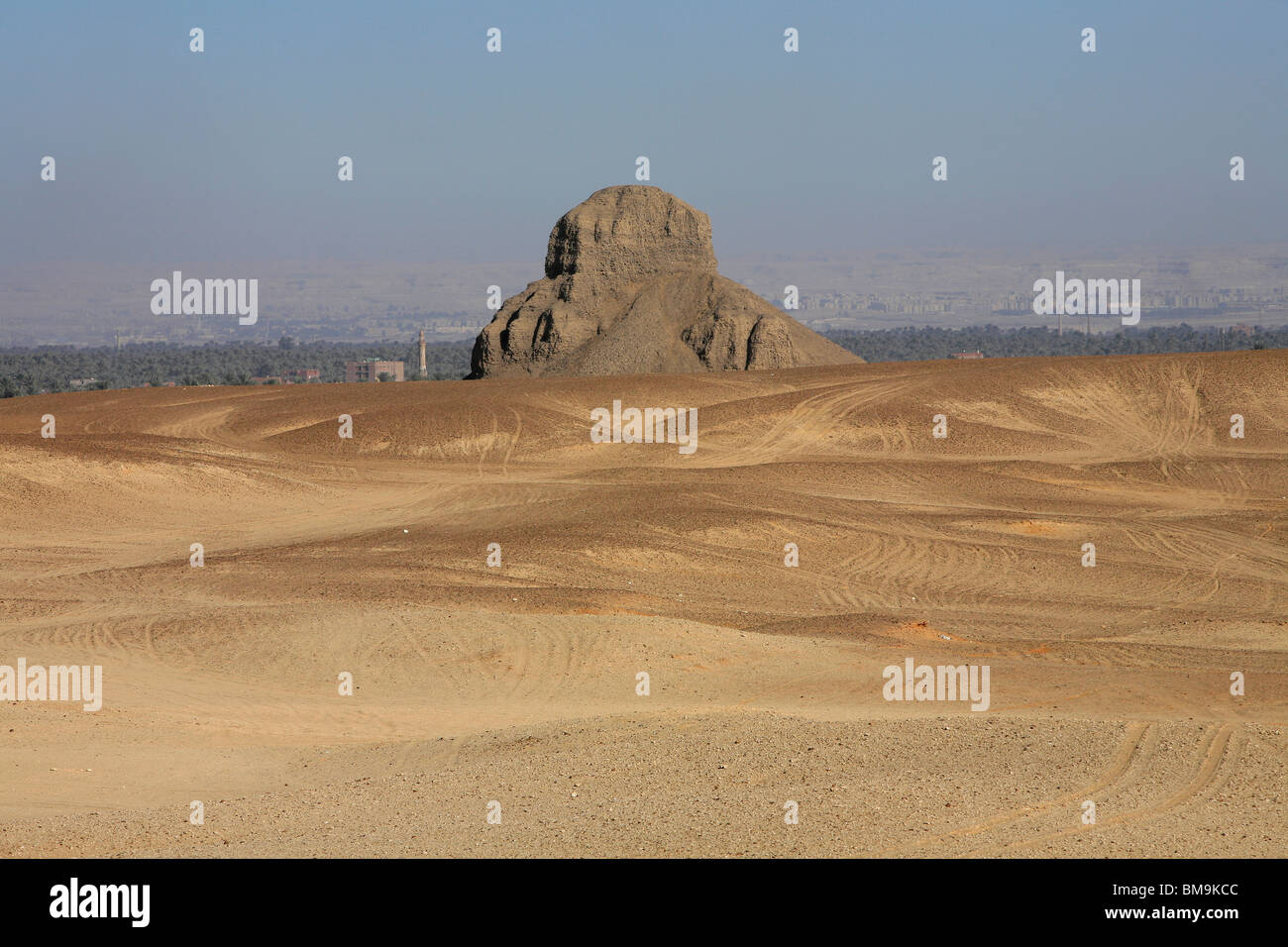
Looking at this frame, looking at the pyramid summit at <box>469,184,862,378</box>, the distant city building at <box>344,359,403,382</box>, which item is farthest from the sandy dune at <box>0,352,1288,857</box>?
the distant city building at <box>344,359,403,382</box>

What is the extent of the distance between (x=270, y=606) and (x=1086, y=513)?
17.3 metres

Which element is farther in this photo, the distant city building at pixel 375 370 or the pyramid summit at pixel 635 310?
the distant city building at pixel 375 370

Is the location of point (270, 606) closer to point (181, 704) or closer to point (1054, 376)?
point (181, 704)

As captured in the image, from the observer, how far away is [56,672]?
14.8 m

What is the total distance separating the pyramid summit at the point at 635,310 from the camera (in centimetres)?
5878

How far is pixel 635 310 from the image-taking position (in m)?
61.7

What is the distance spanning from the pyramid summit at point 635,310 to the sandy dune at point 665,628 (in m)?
17.6

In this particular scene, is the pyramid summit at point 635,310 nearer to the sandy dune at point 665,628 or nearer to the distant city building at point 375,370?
the sandy dune at point 665,628

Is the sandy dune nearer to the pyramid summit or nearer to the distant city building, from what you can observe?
the pyramid summit

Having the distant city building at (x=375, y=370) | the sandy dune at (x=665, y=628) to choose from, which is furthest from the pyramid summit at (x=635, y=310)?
the distant city building at (x=375, y=370)

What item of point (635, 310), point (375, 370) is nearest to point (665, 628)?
point (635, 310)

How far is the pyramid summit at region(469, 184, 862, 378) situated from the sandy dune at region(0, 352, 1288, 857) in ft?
57.7

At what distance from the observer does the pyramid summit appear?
58781 millimetres
